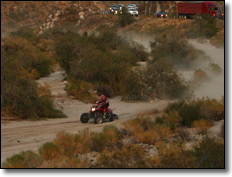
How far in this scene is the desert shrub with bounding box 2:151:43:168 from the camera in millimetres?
10406

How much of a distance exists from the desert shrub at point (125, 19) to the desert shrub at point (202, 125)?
43.5m

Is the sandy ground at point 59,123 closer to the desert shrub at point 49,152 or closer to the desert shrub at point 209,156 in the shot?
the desert shrub at point 49,152

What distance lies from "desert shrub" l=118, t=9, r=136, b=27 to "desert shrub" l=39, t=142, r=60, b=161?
47.9m

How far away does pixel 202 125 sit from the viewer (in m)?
15.8

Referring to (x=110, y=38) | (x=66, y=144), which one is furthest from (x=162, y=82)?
(x=110, y=38)

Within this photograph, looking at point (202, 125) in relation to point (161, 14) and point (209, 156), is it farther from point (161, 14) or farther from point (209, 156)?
point (161, 14)

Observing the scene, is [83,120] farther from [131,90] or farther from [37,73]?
[37,73]

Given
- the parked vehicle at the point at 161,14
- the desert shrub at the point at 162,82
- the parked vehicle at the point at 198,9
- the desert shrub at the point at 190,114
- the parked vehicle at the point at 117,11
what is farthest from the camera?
the parked vehicle at the point at 161,14

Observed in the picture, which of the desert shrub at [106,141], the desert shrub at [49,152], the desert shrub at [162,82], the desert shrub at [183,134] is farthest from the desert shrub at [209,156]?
the desert shrub at [162,82]

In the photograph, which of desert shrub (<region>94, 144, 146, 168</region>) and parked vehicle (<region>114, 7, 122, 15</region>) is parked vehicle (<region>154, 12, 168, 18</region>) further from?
desert shrub (<region>94, 144, 146, 168</region>)

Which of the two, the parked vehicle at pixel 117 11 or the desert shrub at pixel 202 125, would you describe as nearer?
the desert shrub at pixel 202 125

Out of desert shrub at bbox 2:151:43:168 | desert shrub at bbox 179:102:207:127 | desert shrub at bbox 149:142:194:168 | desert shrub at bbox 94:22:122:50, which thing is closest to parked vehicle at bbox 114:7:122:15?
desert shrub at bbox 94:22:122:50

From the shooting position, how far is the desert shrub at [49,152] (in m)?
11.5

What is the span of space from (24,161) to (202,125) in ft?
24.2
